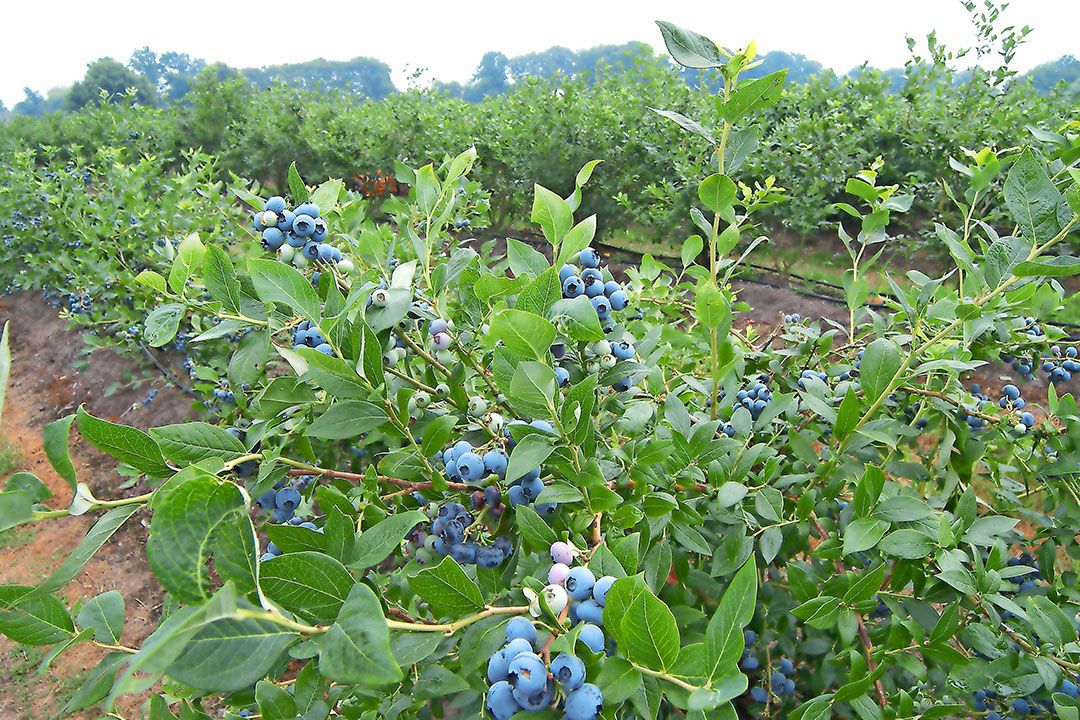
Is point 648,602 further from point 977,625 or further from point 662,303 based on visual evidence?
point 662,303

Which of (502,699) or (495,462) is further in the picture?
Result: (495,462)

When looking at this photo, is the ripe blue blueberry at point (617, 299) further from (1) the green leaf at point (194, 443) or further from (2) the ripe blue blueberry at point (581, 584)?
(1) the green leaf at point (194, 443)

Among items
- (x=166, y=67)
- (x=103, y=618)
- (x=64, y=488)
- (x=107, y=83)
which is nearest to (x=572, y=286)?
(x=103, y=618)

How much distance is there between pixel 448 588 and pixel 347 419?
0.33 metres

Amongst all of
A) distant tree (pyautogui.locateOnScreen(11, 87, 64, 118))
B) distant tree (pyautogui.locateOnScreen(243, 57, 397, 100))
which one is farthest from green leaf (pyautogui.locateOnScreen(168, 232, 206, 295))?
distant tree (pyautogui.locateOnScreen(11, 87, 64, 118))

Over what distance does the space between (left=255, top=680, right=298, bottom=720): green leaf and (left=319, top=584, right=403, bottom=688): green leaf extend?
47 cm

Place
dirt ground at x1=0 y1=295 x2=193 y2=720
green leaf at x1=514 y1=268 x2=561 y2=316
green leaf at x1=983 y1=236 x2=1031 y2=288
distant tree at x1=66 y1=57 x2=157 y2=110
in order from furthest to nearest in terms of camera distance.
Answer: distant tree at x1=66 y1=57 x2=157 y2=110 → dirt ground at x1=0 y1=295 x2=193 y2=720 → green leaf at x1=983 y1=236 x2=1031 y2=288 → green leaf at x1=514 y1=268 x2=561 y2=316

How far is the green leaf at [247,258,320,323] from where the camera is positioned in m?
0.80

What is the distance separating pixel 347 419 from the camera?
0.89 m

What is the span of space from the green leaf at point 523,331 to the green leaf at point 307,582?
280mm

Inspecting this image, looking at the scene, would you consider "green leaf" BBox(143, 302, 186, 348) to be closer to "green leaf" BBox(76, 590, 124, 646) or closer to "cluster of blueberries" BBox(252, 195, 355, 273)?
"cluster of blueberries" BBox(252, 195, 355, 273)

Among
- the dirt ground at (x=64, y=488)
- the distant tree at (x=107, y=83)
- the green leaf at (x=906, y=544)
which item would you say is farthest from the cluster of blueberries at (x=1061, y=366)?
the distant tree at (x=107, y=83)

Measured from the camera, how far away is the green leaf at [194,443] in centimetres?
87

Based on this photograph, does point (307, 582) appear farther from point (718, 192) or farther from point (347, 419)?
point (718, 192)
